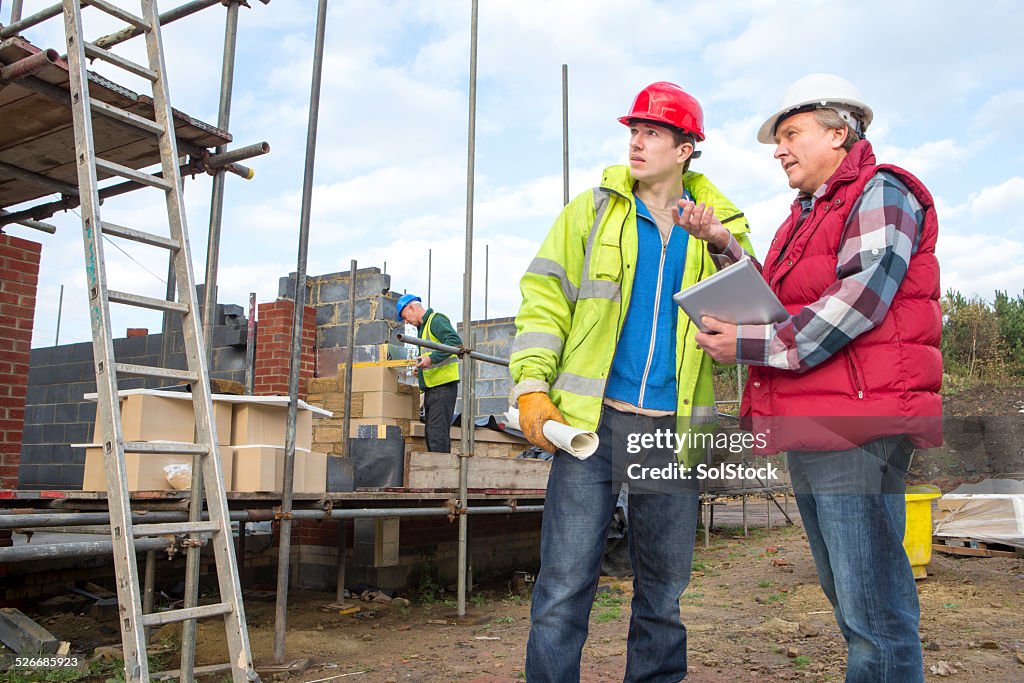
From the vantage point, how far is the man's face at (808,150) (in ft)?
7.00

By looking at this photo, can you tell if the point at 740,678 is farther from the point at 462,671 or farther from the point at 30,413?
the point at 30,413

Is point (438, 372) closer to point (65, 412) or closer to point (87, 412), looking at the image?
point (87, 412)

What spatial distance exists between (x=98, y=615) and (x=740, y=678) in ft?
14.5

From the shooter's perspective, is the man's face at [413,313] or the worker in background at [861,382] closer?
the worker in background at [861,382]

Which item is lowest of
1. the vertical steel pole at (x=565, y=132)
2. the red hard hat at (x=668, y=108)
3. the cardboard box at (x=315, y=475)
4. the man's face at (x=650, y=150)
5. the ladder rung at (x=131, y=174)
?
the cardboard box at (x=315, y=475)

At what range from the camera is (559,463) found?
233 cm

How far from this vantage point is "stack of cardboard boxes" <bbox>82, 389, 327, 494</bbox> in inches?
153

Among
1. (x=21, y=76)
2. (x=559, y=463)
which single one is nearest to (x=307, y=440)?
(x=21, y=76)

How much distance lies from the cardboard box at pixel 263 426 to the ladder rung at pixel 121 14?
196cm

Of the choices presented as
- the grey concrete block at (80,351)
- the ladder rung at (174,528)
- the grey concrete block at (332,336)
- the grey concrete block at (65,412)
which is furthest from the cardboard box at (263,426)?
the grey concrete block at (65,412)

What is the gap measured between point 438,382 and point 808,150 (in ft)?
18.0

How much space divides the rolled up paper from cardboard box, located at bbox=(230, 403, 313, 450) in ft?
8.39

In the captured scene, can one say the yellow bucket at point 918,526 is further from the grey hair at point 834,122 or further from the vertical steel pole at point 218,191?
the vertical steel pole at point 218,191

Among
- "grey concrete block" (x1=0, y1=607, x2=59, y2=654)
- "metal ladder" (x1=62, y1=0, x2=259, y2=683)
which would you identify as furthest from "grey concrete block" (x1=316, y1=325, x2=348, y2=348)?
"metal ladder" (x1=62, y1=0, x2=259, y2=683)
